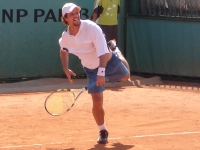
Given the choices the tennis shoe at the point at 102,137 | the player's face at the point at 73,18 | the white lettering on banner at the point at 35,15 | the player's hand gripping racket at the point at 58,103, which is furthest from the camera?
the white lettering on banner at the point at 35,15

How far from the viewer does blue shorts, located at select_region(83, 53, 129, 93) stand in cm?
666

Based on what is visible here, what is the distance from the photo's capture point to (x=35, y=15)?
11.6 meters

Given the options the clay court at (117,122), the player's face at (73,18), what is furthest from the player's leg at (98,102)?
the player's face at (73,18)

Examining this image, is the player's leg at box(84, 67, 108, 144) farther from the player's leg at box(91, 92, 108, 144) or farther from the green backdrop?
the green backdrop

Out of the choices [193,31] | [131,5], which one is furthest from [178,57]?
[131,5]

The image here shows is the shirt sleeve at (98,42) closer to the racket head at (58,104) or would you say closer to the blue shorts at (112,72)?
the blue shorts at (112,72)

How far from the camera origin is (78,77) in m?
12.2

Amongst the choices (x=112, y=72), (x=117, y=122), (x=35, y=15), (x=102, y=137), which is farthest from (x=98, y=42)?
(x=35, y=15)

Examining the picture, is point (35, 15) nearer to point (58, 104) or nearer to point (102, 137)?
point (58, 104)

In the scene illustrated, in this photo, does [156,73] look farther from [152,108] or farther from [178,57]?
[152,108]

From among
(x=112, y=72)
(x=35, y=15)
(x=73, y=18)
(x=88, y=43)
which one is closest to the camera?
(x=73, y=18)

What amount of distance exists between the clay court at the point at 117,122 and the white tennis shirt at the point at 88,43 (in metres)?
0.93

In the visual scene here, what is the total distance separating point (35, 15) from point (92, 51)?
5.24m

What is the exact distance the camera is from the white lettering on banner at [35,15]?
37.1 feet
